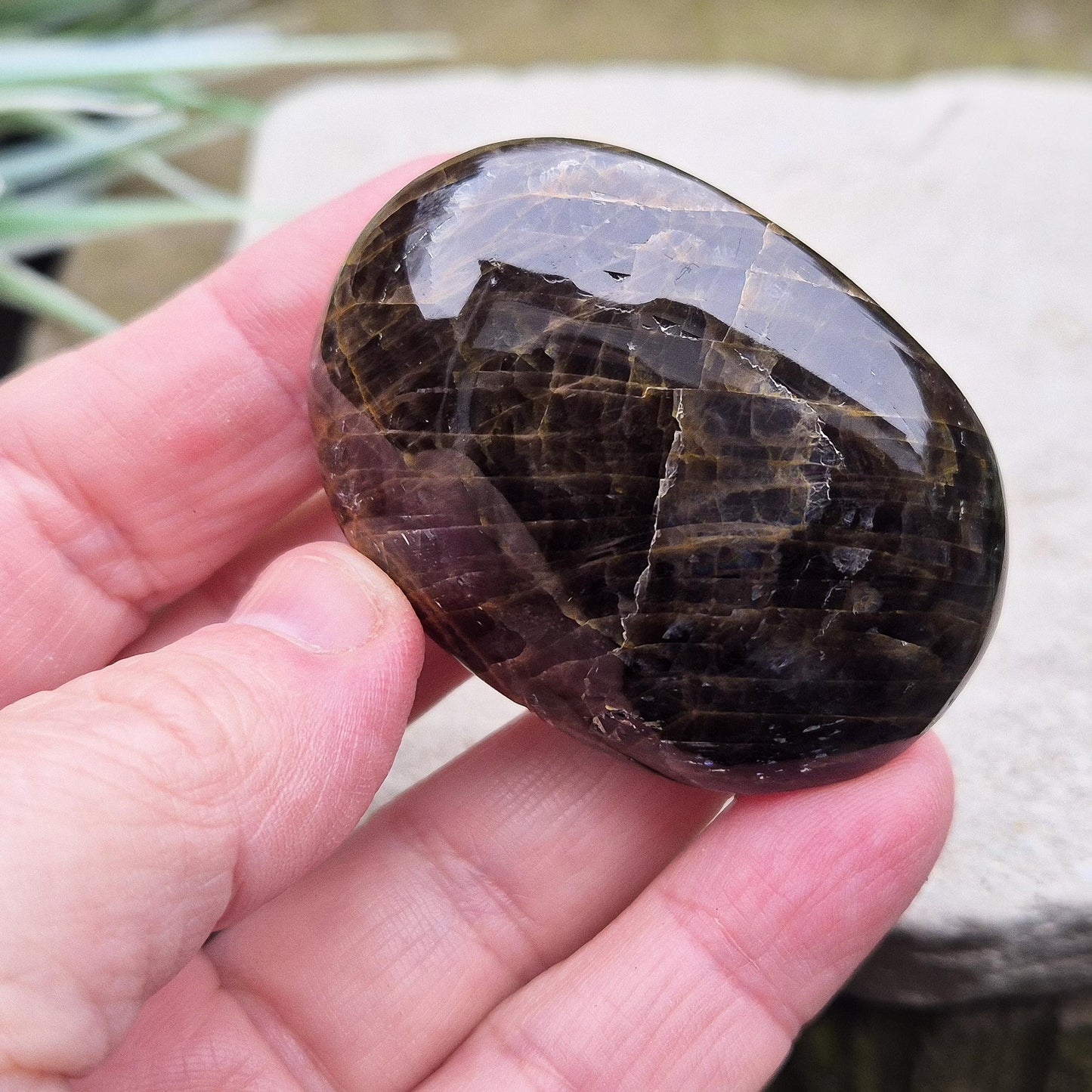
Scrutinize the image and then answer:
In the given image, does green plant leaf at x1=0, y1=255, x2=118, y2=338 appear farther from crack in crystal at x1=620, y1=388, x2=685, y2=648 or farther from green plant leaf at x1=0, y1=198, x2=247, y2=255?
crack in crystal at x1=620, y1=388, x2=685, y2=648

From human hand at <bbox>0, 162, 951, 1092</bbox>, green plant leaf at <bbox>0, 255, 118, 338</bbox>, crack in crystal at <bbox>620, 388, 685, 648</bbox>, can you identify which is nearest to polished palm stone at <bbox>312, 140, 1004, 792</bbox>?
crack in crystal at <bbox>620, 388, 685, 648</bbox>

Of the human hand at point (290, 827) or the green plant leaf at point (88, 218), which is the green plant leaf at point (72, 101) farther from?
the human hand at point (290, 827)

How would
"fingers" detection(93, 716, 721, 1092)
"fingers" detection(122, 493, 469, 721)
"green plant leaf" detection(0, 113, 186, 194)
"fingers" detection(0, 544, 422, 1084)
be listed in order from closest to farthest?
"fingers" detection(0, 544, 422, 1084)
"fingers" detection(93, 716, 721, 1092)
"fingers" detection(122, 493, 469, 721)
"green plant leaf" detection(0, 113, 186, 194)

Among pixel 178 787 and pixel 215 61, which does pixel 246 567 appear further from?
pixel 215 61

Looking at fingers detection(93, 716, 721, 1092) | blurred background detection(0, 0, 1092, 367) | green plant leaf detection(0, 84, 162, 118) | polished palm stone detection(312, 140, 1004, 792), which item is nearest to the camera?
polished palm stone detection(312, 140, 1004, 792)

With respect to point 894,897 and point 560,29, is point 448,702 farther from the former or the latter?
point 560,29

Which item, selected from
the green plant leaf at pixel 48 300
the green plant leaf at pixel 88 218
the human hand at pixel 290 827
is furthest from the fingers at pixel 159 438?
the green plant leaf at pixel 88 218

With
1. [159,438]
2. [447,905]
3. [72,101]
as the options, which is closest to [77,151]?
[72,101]
